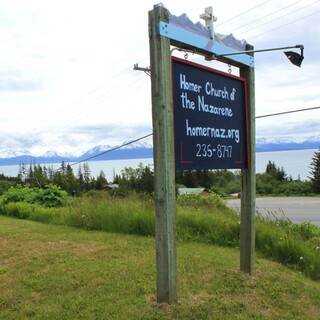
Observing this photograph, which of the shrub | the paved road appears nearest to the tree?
the paved road

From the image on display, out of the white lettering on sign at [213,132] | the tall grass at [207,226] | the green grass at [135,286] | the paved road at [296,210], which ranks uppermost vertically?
the white lettering on sign at [213,132]

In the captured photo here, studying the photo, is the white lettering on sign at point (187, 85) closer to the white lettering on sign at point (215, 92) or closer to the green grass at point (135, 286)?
the white lettering on sign at point (215, 92)

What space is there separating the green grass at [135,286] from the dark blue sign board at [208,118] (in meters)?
1.29

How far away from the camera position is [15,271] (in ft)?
18.4

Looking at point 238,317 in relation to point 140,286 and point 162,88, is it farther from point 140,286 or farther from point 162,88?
point 162,88

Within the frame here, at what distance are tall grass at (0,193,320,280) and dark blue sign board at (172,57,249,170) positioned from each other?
6.16ft

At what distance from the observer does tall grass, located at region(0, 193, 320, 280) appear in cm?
625

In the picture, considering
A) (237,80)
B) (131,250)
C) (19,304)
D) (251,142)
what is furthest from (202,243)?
(19,304)

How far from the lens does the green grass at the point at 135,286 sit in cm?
410

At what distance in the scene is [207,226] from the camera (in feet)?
26.0

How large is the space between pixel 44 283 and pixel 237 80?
3180 millimetres

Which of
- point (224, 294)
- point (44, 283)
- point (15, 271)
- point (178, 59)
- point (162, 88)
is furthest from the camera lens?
point (15, 271)

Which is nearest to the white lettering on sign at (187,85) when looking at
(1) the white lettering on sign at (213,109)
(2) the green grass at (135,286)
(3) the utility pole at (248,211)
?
(1) the white lettering on sign at (213,109)

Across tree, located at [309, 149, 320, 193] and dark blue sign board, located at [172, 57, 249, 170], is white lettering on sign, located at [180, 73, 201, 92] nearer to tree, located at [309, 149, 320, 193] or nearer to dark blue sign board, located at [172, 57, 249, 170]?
dark blue sign board, located at [172, 57, 249, 170]
